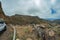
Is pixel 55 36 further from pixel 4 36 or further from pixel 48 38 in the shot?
pixel 4 36

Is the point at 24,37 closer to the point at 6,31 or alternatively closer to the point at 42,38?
the point at 42,38

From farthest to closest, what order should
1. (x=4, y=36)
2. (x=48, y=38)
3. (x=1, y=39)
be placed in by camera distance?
1. (x=4, y=36)
2. (x=1, y=39)
3. (x=48, y=38)

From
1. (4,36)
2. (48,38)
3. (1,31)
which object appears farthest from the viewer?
(1,31)

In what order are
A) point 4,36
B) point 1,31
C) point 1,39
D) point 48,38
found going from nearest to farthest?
1. point 48,38
2. point 1,39
3. point 4,36
4. point 1,31

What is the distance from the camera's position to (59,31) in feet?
66.7

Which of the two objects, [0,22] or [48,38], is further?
[0,22]

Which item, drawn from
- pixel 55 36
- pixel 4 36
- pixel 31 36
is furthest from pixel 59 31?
pixel 4 36

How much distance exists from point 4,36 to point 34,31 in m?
3.43

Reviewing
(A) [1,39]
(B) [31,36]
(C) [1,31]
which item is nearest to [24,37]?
(B) [31,36]

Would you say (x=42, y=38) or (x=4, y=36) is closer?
(x=42, y=38)

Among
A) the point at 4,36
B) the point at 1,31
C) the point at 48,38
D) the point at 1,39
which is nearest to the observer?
the point at 48,38

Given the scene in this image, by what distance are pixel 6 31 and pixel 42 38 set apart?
6134 mm

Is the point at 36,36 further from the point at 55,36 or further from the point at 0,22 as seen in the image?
the point at 0,22

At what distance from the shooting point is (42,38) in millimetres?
17656
